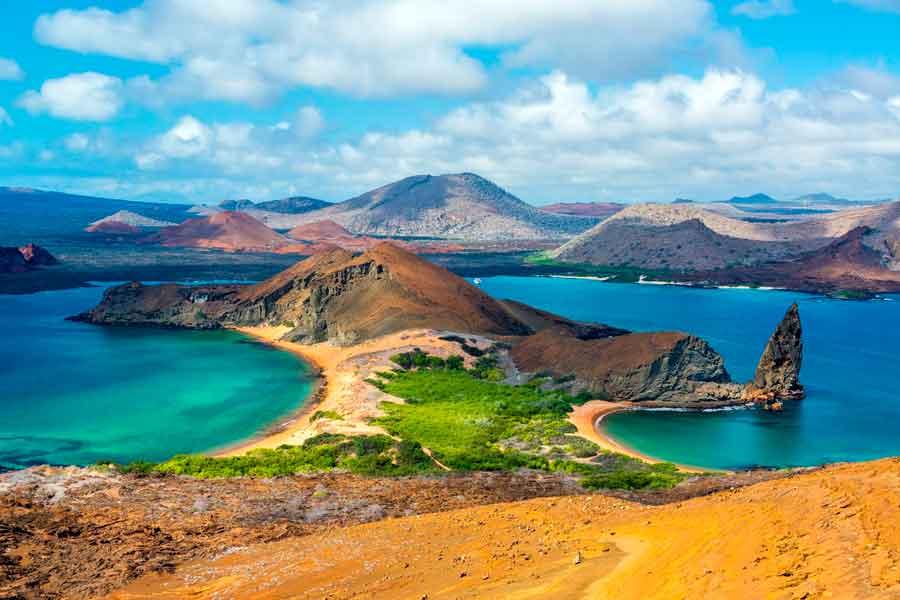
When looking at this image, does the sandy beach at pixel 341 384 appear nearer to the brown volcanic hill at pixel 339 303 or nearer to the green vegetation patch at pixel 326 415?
the green vegetation patch at pixel 326 415

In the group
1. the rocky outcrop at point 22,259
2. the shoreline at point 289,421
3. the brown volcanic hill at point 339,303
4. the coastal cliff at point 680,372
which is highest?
the rocky outcrop at point 22,259

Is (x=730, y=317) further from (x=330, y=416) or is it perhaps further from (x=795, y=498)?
(x=795, y=498)

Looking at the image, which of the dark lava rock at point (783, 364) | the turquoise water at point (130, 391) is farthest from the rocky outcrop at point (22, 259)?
the dark lava rock at point (783, 364)

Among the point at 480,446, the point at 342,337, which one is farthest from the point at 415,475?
the point at 342,337

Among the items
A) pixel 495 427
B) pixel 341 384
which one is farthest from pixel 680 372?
pixel 341 384

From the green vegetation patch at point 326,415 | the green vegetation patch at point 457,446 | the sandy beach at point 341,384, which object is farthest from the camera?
the green vegetation patch at point 326,415

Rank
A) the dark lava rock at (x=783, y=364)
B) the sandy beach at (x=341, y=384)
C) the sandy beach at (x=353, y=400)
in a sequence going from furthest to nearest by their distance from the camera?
1. the dark lava rock at (x=783, y=364)
2. the sandy beach at (x=341, y=384)
3. the sandy beach at (x=353, y=400)
